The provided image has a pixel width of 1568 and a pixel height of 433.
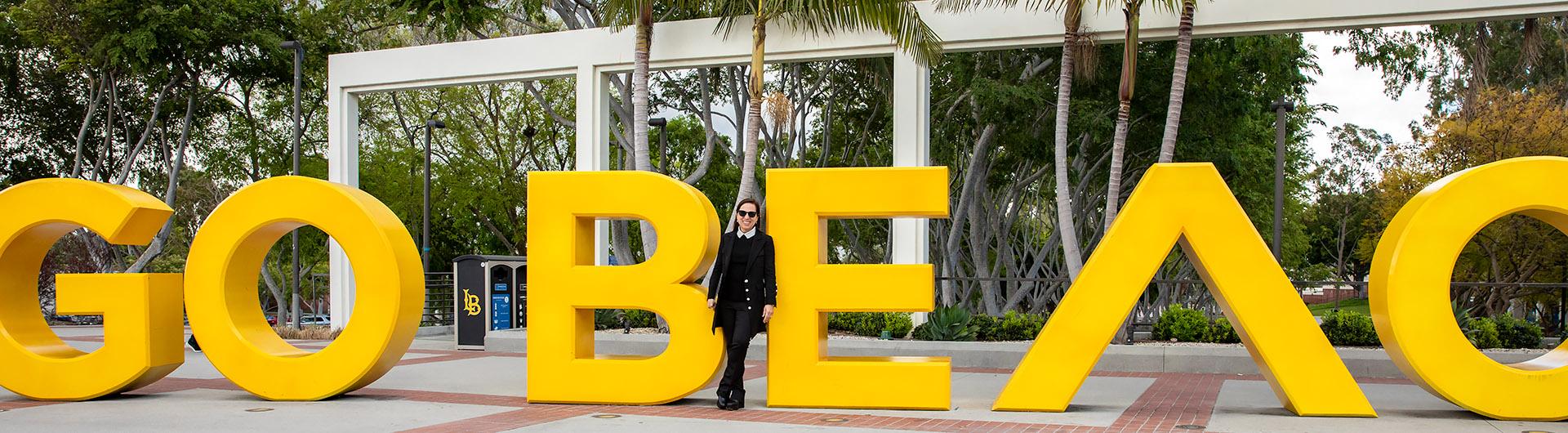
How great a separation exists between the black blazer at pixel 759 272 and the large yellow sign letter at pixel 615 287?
0.22 m

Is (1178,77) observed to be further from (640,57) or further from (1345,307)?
(1345,307)

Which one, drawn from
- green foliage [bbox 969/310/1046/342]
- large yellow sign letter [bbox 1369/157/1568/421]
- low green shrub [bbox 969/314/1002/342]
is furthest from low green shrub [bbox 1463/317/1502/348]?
large yellow sign letter [bbox 1369/157/1568/421]

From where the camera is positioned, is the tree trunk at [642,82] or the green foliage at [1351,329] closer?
the green foliage at [1351,329]

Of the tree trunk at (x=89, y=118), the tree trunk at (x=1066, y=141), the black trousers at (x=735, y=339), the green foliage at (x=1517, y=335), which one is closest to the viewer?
the black trousers at (x=735, y=339)

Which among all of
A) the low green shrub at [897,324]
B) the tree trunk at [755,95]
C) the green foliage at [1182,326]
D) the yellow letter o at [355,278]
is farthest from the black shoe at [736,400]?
the green foliage at [1182,326]

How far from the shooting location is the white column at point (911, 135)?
1468 cm

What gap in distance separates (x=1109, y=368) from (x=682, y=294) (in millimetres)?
5700

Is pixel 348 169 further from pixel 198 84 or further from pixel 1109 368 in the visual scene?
pixel 1109 368

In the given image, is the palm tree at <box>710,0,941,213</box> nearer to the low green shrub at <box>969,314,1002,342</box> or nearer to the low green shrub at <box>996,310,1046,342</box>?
the low green shrub at <box>969,314,1002,342</box>

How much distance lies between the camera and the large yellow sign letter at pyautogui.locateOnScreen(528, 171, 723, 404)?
860 cm

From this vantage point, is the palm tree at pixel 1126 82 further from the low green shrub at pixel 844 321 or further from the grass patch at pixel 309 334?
the grass patch at pixel 309 334

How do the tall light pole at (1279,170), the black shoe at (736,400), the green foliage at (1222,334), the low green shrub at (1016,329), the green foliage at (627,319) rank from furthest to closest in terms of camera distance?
the tall light pole at (1279,170), the green foliage at (627,319), the low green shrub at (1016,329), the green foliage at (1222,334), the black shoe at (736,400)

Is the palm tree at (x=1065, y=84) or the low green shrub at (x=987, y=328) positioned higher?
the palm tree at (x=1065, y=84)

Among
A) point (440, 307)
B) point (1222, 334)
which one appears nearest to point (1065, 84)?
point (1222, 334)
